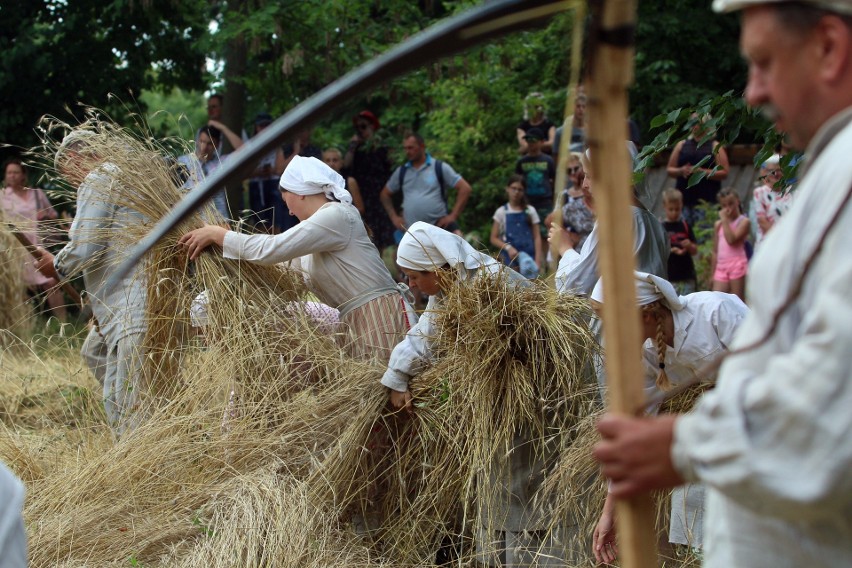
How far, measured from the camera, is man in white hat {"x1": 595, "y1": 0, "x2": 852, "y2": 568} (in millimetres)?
1315

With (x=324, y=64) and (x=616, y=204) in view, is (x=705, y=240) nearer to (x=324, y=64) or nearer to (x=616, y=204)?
(x=324, y=64)

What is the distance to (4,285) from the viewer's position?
8992 millimetres

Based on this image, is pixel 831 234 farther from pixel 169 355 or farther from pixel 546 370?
Answer: pixel 169 355

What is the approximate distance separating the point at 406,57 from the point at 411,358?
2.80m

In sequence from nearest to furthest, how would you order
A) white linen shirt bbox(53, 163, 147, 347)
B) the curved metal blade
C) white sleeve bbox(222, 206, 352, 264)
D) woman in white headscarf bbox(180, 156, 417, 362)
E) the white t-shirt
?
the curved metal blade < white sleeve bbox(222, 206, 352, 264) < woman in white headscarf bbox(180, 156, 417, 362) < white linen shirt bbox(53, 163, 147, 347) < the white t-shirt

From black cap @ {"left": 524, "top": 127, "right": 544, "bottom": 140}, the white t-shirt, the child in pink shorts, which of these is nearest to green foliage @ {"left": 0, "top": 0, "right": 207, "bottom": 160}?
black cap @ {"left": 524, "top": 127, "right": 544, "bottom": 140}

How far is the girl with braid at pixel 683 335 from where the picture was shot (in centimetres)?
354

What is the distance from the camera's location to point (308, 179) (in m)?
5.14

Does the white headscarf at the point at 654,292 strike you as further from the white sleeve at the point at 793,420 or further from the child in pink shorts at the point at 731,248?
the child in pink shorts at the point at 731,248

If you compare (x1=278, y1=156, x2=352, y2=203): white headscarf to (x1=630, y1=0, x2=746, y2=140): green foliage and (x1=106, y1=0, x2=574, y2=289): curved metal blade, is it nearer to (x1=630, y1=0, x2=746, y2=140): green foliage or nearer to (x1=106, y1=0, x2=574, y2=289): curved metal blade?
(x1=106, y1=0, x2=574, y2=289): curved metal blade

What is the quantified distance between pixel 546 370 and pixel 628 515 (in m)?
2.43

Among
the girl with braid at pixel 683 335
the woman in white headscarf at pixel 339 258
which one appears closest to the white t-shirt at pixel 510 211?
the woman in white headscarf at pixel 339 258

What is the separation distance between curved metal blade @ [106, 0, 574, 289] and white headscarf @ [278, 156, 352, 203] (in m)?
3.51

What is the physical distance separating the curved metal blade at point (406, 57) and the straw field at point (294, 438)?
245 centimetres
